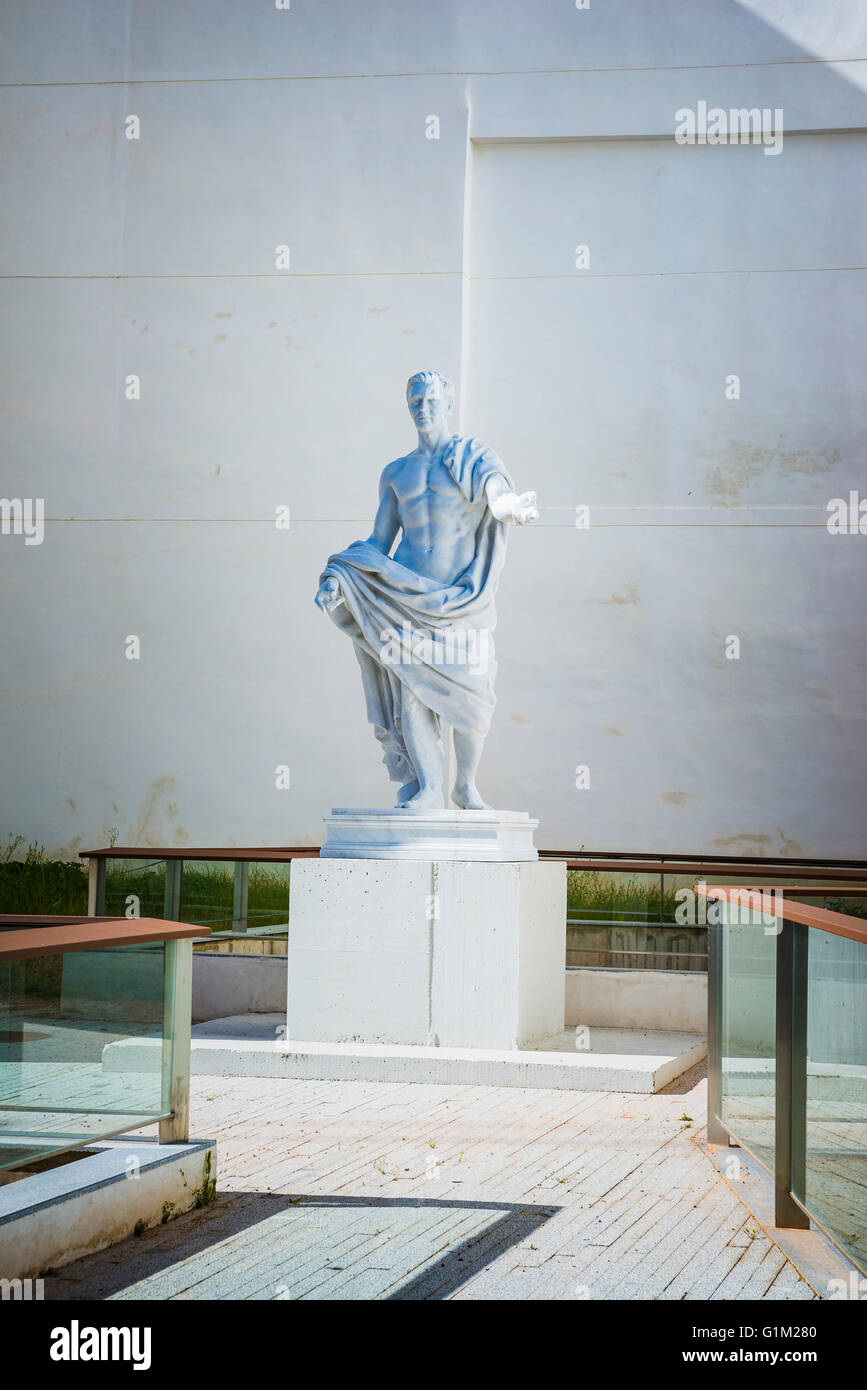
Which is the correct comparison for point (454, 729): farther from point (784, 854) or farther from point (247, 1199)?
point (784, 854)

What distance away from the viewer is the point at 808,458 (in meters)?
11.9

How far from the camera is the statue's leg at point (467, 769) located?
6.91 m

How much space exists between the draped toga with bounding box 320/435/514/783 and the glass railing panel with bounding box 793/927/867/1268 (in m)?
3.49

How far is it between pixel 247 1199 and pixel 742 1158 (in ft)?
5.31

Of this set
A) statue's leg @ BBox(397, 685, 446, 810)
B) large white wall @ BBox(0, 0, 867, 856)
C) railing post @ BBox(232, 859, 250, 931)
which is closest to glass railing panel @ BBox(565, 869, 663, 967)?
statue's leg @ BBox(397, 685, 446, 810)

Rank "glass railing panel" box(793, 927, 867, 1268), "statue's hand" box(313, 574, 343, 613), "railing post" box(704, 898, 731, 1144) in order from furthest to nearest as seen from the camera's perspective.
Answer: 1. "statue's hand" box(313, 574, 343, 613)
2. "railing post" box(704, 898, 731, 1144)
3. "glass railing panel" box(793, 927, 867, 1268)

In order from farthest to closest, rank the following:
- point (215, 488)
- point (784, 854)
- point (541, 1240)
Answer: point (215, 488), point (784, 854), point (541, 1240)

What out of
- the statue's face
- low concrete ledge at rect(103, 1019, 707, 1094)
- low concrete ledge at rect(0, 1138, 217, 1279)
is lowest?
low concrete ledge at rect(103, 1019, 707, 1094)

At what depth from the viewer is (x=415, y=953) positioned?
21.0 feet

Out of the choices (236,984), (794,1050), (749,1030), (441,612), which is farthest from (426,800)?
(794,1050)

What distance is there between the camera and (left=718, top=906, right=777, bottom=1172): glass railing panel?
12.5 ft

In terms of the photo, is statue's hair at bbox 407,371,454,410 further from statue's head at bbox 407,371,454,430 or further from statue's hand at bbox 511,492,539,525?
statue's hand at bbox 511,492,539,525
